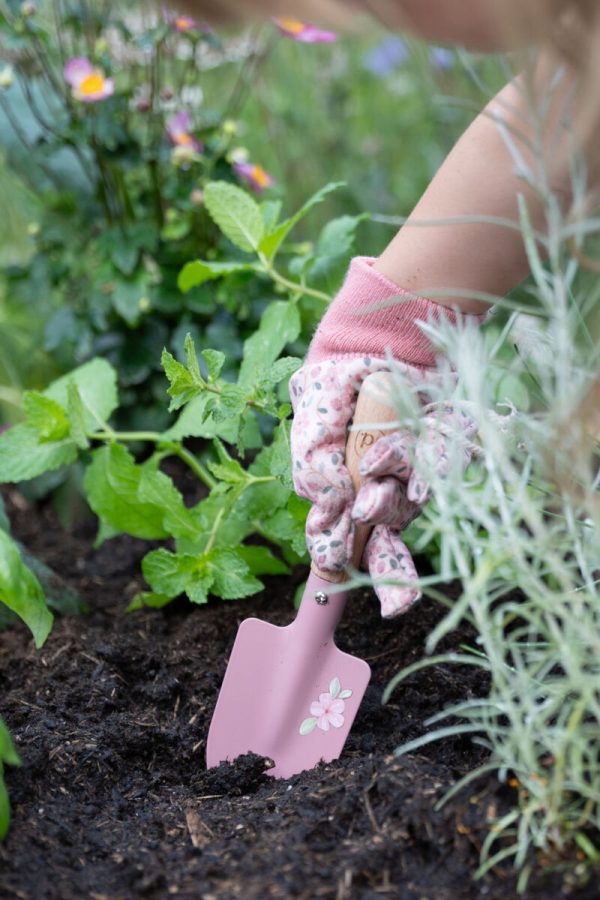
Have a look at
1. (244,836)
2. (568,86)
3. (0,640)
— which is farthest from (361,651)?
(568,86)

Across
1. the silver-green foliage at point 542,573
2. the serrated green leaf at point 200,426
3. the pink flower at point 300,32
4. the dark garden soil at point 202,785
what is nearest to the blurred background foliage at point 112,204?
the pink flower at point 300,32

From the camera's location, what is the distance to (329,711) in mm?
1257

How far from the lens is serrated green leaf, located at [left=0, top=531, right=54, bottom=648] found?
115 cm

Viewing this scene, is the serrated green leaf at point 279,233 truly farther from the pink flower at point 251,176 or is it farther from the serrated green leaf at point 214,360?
the pink flower at point 251,176

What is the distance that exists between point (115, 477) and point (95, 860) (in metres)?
0.66

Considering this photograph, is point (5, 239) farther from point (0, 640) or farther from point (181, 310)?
point (0, 640)

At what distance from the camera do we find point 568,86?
0.94 metres

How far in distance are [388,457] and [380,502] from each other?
0.05 metres

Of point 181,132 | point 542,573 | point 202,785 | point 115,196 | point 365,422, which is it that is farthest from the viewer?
point 115,196

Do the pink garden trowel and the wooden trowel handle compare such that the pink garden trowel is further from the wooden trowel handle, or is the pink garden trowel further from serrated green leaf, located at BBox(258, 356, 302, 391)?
serrated green leaf, located at BBox(258, 356, 302, 391)

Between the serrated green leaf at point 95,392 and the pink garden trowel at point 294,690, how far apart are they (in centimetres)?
52

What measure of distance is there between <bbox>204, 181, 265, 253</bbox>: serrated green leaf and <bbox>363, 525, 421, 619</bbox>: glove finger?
630 mm

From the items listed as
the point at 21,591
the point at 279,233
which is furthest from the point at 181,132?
the point at 21,591

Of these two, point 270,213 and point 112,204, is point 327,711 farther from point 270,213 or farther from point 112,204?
point 112,204
